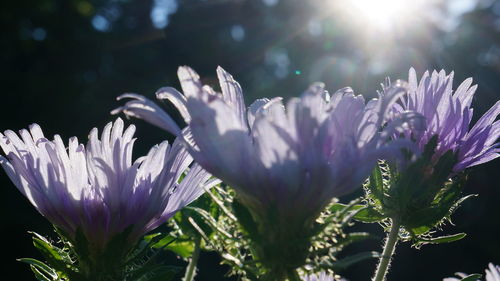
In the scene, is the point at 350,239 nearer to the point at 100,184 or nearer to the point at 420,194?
the point at 420,194

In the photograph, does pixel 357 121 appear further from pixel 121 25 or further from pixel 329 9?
pixel 329 9

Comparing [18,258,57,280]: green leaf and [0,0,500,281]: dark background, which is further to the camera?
[0,0,500,281]: dark background

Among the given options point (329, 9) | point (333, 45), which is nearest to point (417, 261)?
point (333, 45)

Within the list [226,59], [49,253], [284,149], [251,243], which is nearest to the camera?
[284,149]

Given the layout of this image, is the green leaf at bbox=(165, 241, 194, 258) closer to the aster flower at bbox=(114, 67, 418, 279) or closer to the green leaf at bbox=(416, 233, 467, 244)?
the aster flower at bbox=(114, 67, 418, 279)

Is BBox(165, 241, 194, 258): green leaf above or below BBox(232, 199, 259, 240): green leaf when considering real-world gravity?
above

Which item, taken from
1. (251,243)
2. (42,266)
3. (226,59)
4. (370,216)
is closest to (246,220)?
(251,243)

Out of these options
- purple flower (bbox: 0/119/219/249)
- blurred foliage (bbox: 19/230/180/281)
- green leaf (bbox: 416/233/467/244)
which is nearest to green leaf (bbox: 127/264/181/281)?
blurred foliage (bbox: 19/230/180/281)
